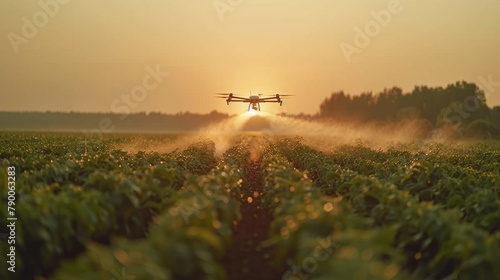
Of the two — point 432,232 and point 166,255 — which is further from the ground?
point 166,255

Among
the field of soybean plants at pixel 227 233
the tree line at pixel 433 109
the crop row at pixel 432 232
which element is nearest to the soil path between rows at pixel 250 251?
the field of soybean plants at pixel 227 233

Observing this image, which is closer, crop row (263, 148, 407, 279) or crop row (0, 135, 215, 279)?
crop row (263, 148, 407, 279)

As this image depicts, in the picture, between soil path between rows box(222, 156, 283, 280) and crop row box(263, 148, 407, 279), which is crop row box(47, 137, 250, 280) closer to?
crop row box(263, 148, 407, 279)

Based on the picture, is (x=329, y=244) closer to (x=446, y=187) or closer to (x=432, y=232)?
(x=432, y=232)

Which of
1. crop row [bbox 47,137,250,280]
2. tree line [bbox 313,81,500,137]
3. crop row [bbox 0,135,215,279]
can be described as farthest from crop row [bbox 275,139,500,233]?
tree line [bbox 313,81,500,137]

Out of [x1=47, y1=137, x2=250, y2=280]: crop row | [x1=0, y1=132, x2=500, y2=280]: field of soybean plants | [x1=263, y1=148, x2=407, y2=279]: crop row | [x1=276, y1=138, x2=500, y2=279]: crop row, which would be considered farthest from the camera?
[x1=276, y1=138, x2=500, y2=279]: crop row

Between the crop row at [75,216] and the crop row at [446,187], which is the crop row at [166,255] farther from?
the crop row at [446,187]

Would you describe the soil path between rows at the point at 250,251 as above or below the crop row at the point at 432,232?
below

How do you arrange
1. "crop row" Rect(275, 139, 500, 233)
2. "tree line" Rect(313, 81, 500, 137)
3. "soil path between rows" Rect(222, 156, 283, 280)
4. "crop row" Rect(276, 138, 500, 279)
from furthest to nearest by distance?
"tree line" Rect(313, 81, 500, 137) < "crop row" Rect(275, 139, 500, 233) < "soil path between rows" Rect(222, 156, 283, 280) < "crop row" Rect(276, 138, 500, 279)

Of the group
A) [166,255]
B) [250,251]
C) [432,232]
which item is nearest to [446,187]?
[432,232]

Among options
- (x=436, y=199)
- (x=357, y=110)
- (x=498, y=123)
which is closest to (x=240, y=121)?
(x=357, y=110)

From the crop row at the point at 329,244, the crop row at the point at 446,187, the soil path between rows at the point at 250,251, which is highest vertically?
the crop row at the point at 329,244

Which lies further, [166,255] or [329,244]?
[329,244]
